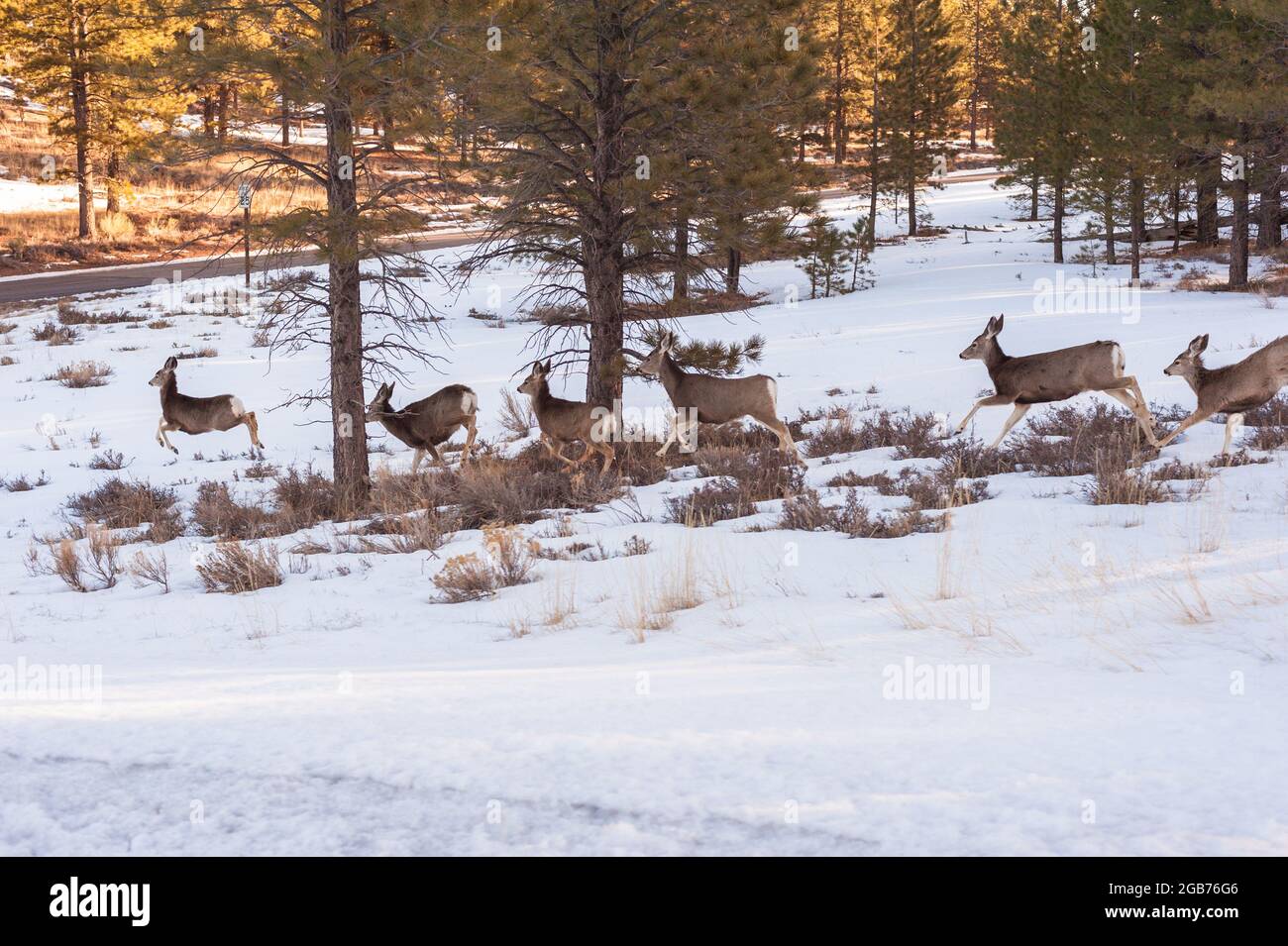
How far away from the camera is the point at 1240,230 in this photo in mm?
26859

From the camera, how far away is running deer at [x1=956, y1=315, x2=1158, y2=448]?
11.3 meters

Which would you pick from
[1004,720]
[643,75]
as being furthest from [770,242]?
[1004,720]

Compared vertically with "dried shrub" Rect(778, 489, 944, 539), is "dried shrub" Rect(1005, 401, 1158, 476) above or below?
above

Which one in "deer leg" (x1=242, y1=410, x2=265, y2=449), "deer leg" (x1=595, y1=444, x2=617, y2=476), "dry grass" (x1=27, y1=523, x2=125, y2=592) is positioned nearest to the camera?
"dry grass" (x1=27, y1=523, x2=125, y2=592)

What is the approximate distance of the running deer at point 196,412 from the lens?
1677 cm

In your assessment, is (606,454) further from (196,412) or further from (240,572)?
(196,412)

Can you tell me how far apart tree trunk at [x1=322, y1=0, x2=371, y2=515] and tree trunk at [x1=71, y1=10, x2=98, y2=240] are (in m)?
36.6

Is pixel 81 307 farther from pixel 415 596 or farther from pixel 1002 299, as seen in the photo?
pixel 415 596

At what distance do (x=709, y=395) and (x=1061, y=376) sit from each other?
164 inches

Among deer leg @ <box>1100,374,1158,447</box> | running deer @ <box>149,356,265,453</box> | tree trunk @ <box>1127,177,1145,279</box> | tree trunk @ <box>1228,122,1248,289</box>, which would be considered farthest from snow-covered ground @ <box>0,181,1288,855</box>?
tree trunk @ <box>1127,177,1145,279</box>

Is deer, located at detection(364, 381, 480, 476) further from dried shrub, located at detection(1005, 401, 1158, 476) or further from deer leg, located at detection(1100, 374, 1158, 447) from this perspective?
deer leg, located at detection(1100, 374, 1158, 447)

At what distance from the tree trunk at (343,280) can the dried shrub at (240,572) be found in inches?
141

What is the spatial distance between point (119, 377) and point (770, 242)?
1581 centimetres
